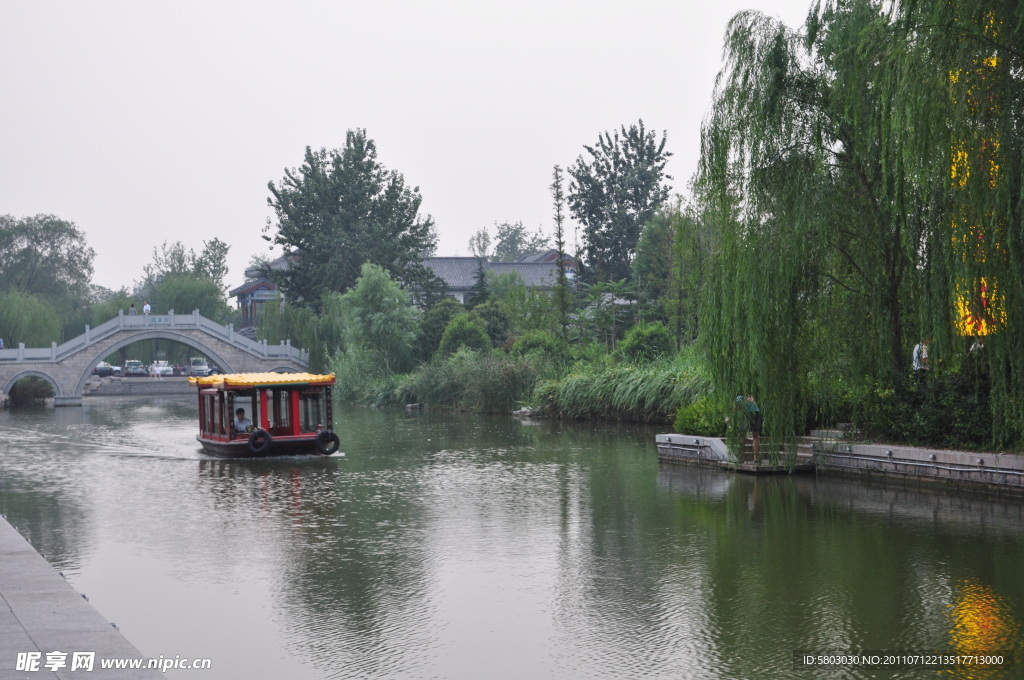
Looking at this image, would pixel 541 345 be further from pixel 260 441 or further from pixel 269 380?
pixel 260 441

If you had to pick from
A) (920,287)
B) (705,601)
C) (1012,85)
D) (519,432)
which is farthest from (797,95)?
(519,432)

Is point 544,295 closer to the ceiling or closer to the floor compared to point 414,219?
closer to the floor

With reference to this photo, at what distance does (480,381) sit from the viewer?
1500 inches

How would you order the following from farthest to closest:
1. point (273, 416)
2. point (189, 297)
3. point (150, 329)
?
point (189, 297), point (150, 329), point (273, 416)

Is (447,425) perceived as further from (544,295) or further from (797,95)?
(797,95)

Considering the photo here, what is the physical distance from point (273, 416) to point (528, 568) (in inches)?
598

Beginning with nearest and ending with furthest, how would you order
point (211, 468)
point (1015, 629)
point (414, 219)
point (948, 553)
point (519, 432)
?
point (1015, 629) < point (948, 553) < point (211, 468) < point (519, 432) < point (414, 219)

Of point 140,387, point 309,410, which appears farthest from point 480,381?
point 140,387

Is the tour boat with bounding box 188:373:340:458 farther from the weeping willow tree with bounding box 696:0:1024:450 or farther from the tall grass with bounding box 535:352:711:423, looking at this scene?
the weeping willow tree with bounding box 696:0:1024:450

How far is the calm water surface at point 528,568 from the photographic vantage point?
8.08 m

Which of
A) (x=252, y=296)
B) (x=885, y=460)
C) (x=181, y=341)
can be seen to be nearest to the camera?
(x=885, y=460)

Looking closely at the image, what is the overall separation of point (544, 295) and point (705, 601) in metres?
38.2

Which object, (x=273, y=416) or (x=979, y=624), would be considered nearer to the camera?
(x=979, y=624)

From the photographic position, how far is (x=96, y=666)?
21.0ft
